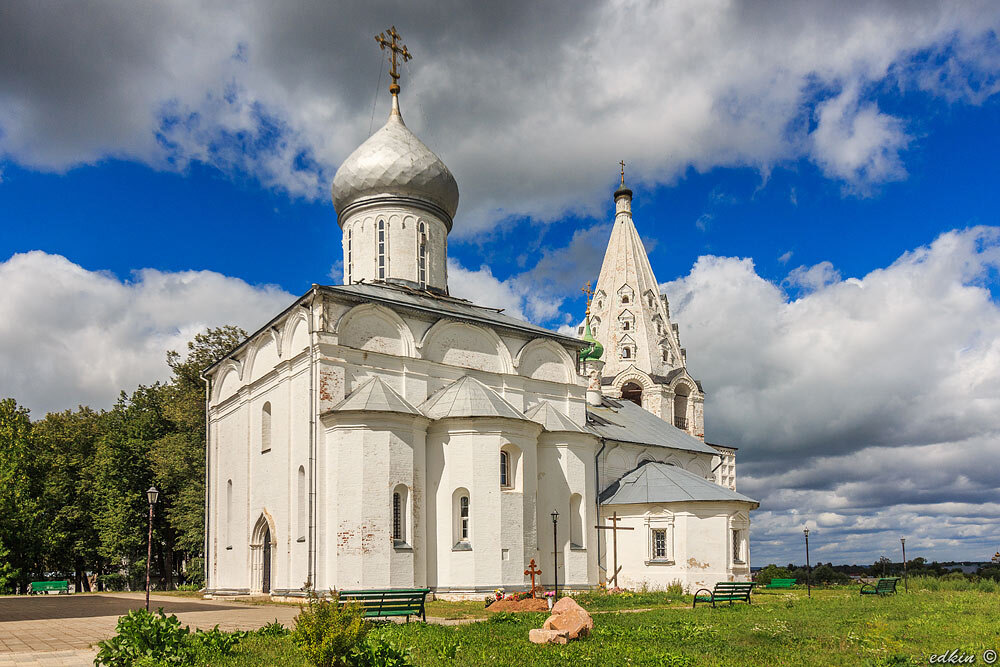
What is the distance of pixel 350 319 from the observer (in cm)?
2056

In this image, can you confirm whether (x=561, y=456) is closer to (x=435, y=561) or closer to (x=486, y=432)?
(x=486, y=432)

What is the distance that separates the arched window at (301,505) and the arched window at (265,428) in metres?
2.41

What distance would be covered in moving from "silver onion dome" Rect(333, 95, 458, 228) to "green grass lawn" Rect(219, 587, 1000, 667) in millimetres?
14861

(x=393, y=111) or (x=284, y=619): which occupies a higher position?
(x=393, y=111)

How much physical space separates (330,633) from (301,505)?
40.2 ft

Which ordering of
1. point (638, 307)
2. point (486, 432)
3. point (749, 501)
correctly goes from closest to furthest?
1. point (486, 432)
2. point (749, 501)
3. point (638, 307)

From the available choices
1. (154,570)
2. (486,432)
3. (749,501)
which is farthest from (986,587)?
(154,570)

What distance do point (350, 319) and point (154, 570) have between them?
2423 centimetres

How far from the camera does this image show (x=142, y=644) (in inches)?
355

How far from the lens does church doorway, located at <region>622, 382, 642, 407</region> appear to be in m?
36.7

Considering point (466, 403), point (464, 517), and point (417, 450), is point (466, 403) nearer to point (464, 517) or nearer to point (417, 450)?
point (417, 450)

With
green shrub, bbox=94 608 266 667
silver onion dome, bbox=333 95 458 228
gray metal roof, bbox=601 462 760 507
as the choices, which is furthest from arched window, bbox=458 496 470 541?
green shrub, bbox=94 608 266 667

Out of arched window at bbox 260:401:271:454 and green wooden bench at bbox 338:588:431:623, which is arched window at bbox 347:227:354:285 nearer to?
arched window at bbox 260:401:271:454

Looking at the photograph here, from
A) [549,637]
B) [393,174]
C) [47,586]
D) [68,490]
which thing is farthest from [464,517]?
[68,490]
